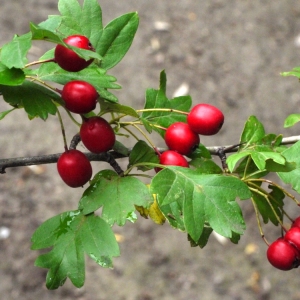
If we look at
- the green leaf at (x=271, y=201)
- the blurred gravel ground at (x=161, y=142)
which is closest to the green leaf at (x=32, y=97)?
the green leaf at (x=271, y=201)

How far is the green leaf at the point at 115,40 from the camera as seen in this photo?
0.96 meters

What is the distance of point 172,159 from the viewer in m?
0.93

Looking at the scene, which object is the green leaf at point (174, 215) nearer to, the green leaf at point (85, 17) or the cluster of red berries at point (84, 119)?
the cluster of red berries at point (84, 119)

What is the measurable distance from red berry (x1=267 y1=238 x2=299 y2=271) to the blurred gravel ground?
1.69 metres

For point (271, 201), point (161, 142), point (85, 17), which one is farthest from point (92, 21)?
point (161, 142)

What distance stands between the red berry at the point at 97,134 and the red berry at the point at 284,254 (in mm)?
410

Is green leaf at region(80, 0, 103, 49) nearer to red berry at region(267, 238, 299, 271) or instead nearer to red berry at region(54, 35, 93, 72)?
red berry at region(54, 35, 93, 72)

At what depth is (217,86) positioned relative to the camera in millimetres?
3307

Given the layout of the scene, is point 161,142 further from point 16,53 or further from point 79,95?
point 16,53

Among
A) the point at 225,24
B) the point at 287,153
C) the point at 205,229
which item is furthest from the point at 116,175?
the point at 225,24

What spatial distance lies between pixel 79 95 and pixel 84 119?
4.4 inches

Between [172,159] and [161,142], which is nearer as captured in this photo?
[172,159]

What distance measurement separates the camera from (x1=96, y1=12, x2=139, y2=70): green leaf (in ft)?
3.16

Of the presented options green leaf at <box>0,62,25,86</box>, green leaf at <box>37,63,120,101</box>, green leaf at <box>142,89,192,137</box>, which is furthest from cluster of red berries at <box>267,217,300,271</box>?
green leaf at <box>0,62,25,86</box>
